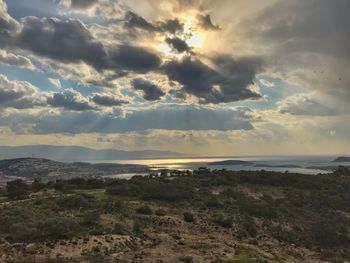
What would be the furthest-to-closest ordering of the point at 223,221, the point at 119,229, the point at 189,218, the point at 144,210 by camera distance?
the point at 144,210, the point at 223,221, the point at 189,218, the point at 119,229

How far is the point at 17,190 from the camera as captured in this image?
199 ft

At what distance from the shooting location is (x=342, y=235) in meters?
45.7

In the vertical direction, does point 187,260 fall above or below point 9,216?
below

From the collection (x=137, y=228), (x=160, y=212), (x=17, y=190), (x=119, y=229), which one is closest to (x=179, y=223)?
(x=160, y=212)

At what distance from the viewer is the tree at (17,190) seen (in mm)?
56763

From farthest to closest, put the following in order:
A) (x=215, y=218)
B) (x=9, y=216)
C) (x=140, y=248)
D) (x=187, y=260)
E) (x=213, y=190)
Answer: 1. (x=213, y=190)
2. (x=215, y=218)
3. (x=9, y=216)
4. (x=140, y=248)
5. (x=187, y=260)

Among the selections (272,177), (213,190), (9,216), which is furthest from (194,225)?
(272,177)

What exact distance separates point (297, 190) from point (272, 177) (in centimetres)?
991

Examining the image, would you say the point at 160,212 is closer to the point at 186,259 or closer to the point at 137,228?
the point at 137,228

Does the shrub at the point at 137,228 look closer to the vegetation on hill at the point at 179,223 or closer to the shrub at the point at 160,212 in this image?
the vegetation on hill at the point at 179,223

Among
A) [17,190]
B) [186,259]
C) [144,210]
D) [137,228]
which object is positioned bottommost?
[186,259]

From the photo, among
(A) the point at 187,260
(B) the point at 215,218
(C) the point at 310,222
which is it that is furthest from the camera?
(C) the point at 310,222

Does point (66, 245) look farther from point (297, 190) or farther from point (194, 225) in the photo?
point (297, 190)

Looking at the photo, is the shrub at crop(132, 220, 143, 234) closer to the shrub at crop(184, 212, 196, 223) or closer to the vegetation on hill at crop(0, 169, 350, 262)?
the vegetation on hill at crop(0, 169, 350, 262)
